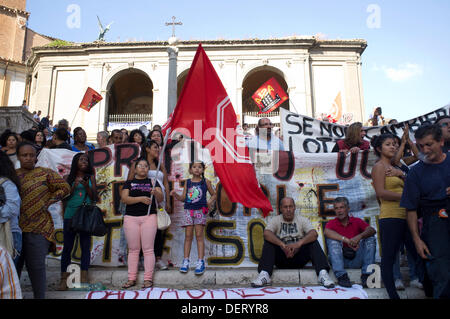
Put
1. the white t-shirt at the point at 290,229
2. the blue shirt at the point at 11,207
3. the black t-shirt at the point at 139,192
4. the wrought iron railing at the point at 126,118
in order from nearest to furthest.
→ the blue shirt at the point at 11,207 → the black t-shirt at the point at 139,192 → the white t-shirt at the point at 290,229 → the wrought iron railing at the point at 126,118

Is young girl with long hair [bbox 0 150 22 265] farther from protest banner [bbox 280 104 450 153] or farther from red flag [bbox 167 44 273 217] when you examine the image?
protest banner [bbox 280 104 450 153]

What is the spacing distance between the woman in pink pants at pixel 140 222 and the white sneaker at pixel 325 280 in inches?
82.9

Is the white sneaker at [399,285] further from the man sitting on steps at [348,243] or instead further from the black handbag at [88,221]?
the black handbag at [88,221]

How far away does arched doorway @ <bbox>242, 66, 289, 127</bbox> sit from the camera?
24.7 m

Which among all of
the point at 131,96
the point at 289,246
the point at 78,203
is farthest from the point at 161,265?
the point at 131,96

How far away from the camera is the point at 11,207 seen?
346cm

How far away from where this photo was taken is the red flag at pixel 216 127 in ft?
16.8

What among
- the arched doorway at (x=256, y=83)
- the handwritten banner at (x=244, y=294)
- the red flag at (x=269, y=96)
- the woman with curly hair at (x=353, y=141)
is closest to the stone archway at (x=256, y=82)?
the arched doorway at (x=256, y=83)

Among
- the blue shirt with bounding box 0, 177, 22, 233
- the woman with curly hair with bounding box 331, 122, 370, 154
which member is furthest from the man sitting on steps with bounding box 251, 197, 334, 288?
the blue shirt with bounding box 0, 177, 22, 233

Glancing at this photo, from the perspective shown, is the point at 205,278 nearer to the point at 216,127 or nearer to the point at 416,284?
Answer: the point at 216,127
